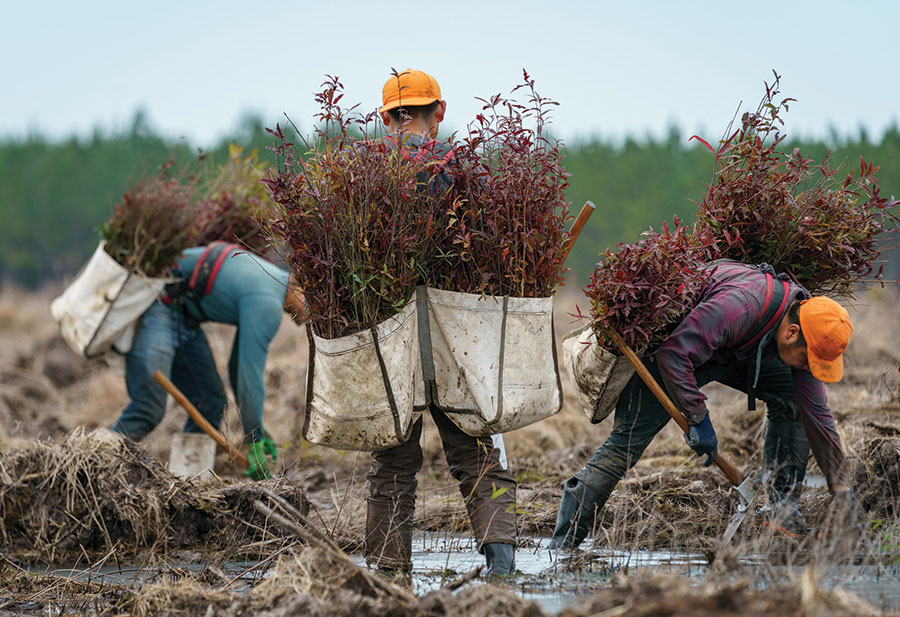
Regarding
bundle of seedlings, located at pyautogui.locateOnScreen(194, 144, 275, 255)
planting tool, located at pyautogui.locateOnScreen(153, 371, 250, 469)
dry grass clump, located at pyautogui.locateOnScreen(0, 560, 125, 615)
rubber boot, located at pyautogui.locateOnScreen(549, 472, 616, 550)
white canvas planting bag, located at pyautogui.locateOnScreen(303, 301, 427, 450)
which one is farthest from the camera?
bundle of seedlings, located at pyautogui.locateOnScreen(194, 144, 275, 255)

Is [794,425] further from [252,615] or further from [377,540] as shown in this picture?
[252,615]

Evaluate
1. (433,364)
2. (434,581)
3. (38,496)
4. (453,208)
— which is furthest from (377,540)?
(38,496)

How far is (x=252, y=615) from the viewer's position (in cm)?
325

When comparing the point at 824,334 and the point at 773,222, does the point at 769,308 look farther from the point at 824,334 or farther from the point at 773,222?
the point at 773,222

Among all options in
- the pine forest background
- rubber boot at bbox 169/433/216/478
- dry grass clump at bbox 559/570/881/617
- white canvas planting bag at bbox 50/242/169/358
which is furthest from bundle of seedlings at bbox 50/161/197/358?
the pine forest background

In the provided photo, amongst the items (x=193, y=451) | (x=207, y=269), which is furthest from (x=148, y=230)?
(x=193, y=451)

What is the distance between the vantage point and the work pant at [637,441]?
4664 mm

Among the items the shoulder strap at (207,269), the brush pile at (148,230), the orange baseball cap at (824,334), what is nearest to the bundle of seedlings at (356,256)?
the orange baseball cap at (824,334)

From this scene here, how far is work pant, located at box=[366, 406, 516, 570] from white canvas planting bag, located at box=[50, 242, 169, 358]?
2895 mm

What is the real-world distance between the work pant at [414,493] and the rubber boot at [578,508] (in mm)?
471

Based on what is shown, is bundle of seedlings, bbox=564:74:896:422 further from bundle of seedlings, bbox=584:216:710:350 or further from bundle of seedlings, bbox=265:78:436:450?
bundle of seedlings, bbox=265:78:436:450

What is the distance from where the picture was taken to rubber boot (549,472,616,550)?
4652 millimetres

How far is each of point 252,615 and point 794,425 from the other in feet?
10.1

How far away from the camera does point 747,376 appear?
16.1 ft
